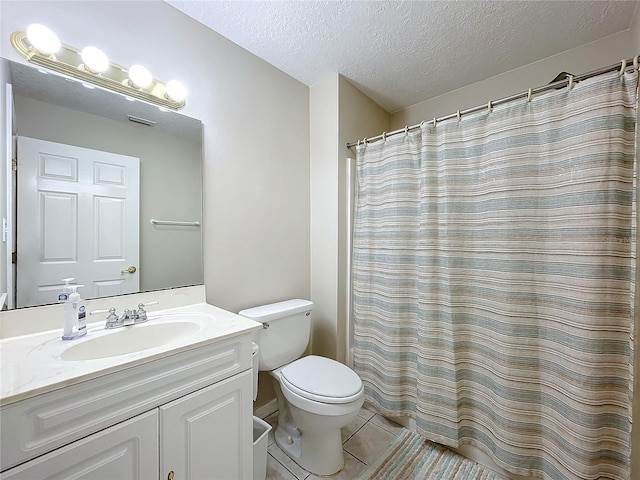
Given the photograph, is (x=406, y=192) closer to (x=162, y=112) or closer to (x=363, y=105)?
(x=363, y=105)

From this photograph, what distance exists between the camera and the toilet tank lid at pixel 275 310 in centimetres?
150

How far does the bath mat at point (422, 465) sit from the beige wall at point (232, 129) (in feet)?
3.50

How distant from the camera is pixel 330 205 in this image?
1906mm

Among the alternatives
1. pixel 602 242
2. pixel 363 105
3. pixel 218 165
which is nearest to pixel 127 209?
pixel 218 165

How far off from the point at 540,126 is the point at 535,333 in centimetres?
95

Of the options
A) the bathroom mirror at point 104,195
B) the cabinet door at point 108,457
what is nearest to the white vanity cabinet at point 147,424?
the cabinet door at point 108,457

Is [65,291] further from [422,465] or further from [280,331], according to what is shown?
[422,465]

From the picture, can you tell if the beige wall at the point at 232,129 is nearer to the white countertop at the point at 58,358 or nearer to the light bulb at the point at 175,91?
the light bulb at the point at 175,91

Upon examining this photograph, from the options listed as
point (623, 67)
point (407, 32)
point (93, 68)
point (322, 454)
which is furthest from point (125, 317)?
point (623, 67)

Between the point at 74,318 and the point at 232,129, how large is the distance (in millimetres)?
1166

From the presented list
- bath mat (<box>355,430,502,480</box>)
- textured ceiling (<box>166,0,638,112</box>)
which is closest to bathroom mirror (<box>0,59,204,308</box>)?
textured ceiling (<box>166,0,638,112</box>)

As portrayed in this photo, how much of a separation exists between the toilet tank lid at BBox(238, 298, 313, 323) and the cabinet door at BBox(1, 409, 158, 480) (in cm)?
69

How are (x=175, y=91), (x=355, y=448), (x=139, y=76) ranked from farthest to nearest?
(x=355, y=448) < (x=175, y=91) < (x=139, y=76)

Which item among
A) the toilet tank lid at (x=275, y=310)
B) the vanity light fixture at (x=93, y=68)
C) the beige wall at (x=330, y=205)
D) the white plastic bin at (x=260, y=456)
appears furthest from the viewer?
the beige wall at (x=330, y=205)
